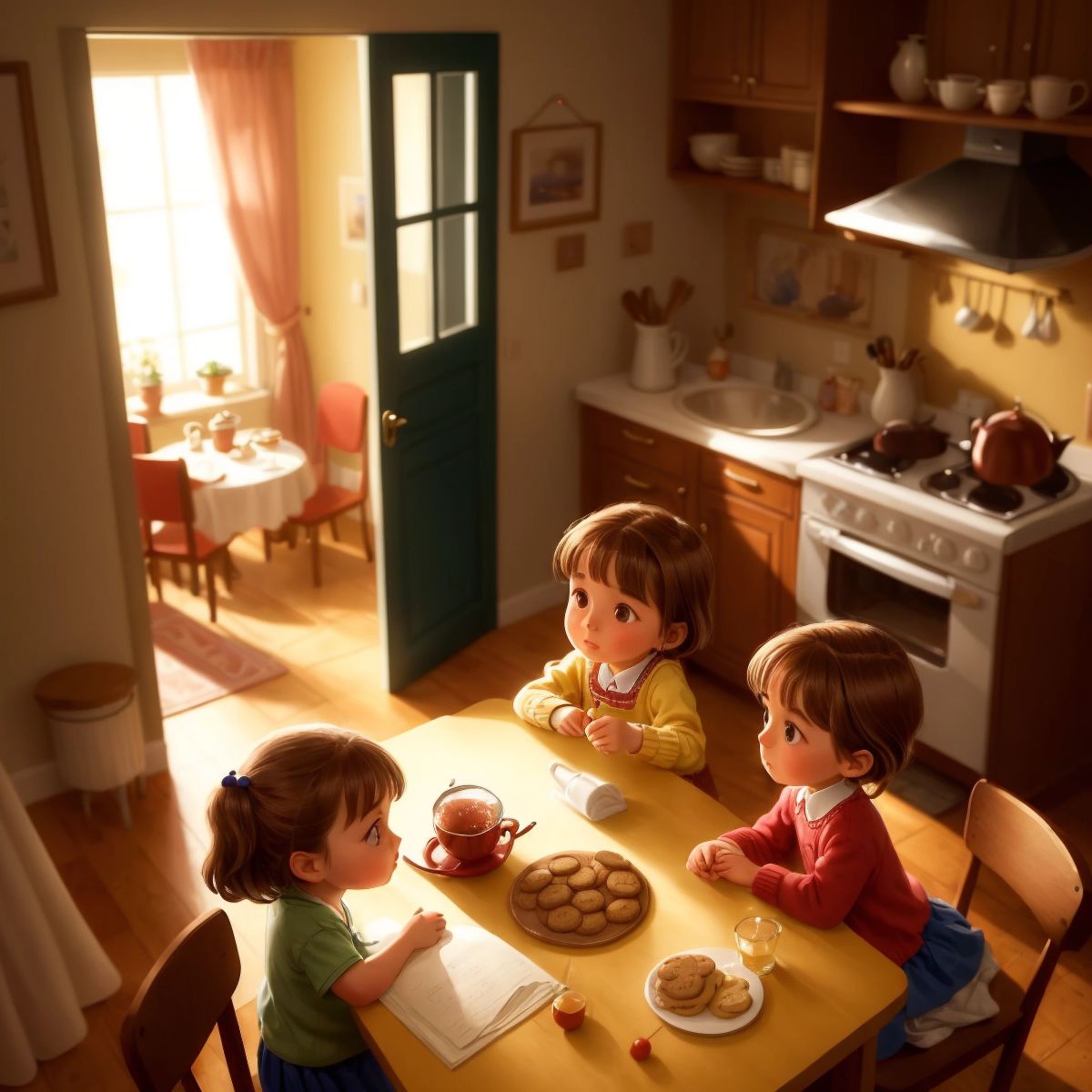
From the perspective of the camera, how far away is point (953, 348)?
4371 millimetres

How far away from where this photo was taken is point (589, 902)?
7.08 ft

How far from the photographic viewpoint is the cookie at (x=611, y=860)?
2236 millimetres

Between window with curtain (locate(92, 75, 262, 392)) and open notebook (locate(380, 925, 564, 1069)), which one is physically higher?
window with curtain (locate(92, 75, 262, 392))

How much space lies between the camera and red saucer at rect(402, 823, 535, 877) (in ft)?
7.38

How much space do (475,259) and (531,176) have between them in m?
0.36

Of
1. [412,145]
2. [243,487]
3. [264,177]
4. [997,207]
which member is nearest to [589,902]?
[997,207]

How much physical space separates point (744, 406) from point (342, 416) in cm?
189

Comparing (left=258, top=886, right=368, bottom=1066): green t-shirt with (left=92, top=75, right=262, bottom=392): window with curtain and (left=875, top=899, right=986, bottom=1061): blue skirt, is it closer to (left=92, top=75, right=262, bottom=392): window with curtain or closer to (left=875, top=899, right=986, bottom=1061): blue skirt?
(left=875, top=899, right=986, bottom=1061): blue skirt

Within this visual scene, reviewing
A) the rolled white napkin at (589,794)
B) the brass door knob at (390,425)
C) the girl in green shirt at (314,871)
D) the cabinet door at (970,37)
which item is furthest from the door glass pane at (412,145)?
the girl in green shirt at (314,871)

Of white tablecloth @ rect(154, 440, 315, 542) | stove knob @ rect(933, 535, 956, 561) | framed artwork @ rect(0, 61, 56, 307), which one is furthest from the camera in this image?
white tablecloth @ rect(154, 440, 315, 542)

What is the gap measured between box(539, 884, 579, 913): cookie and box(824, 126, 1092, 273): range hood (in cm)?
202

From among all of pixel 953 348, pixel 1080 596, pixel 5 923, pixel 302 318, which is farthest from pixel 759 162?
pixel 5 923


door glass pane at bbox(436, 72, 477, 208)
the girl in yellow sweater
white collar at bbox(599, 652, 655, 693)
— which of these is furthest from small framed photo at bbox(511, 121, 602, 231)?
white collar at bbox(599, 652, 655, 693)

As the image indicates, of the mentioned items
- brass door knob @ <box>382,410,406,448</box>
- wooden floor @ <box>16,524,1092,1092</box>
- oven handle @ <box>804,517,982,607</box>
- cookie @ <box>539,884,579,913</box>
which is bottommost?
wooden floor @ <box>16,524,1092,1092</box>
